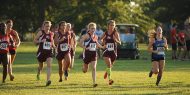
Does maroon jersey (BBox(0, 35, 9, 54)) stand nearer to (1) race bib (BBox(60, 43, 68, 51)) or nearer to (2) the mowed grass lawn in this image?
(2) the mowed grass lawn

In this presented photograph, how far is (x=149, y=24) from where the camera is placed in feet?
216

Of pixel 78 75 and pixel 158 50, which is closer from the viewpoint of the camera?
pixel 158 50

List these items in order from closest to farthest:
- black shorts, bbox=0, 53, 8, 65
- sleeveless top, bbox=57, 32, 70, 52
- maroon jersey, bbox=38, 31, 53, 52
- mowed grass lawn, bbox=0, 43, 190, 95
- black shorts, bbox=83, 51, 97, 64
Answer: mowed grass lawn, bbox=0, 43, 190, 95
black shorts, bbox=83, 51, 97, 64
maroon jersey, bbox=38, 31, 53, 52
black shorts, bbox=0, 53, 8, 65
sleeveless top, bbox=57, 32, 70, 52

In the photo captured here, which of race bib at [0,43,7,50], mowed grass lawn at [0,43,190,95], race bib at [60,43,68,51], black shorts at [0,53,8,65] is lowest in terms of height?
mowed grass lawn at [0,43,190,95]

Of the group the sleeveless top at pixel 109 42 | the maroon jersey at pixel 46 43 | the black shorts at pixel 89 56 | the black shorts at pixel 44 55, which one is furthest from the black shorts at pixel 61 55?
the sleeveless top at pixel 109 42

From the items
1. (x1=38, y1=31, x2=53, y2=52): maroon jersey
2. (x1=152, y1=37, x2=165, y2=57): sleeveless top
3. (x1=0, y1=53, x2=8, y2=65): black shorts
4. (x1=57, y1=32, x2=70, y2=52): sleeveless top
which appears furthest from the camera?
(x1=57, y1=32, x2=70, y2=52): sleeveless top

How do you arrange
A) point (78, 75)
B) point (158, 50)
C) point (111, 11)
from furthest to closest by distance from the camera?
point (111, 11) < point (78, 75) < point (158, 50)

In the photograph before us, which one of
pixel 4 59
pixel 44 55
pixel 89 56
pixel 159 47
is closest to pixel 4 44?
pixel 4 59

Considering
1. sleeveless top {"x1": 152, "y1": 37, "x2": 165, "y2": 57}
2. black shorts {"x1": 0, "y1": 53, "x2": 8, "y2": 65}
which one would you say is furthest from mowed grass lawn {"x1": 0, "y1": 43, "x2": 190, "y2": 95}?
sleeveless top {"x1": 152, "y1": 37, "x2": 165, "y2": 57}

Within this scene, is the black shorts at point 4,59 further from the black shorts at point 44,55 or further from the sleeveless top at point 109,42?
the sleeveless top at point 109,42

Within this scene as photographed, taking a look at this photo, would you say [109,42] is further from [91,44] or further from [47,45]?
[47,45]

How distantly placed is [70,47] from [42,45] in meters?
1.79

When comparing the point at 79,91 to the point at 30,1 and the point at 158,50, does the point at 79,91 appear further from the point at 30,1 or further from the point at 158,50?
the point at 30,1

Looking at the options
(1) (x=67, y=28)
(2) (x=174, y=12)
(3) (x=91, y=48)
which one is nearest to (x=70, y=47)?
(1) (x=67, y=28)
